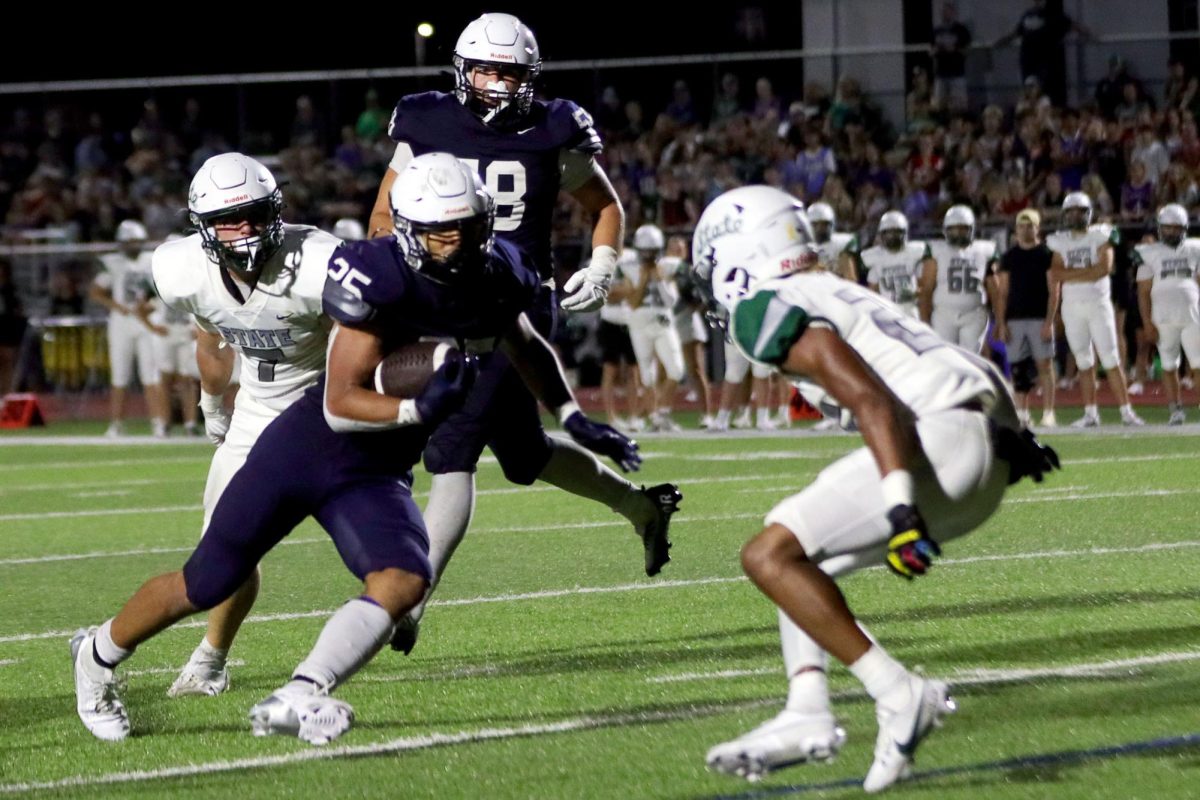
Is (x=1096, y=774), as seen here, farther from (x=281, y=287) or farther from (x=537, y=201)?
(x=537, y=201)

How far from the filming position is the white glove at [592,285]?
5.25 metres

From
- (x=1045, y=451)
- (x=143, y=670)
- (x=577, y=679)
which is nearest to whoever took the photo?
(x=1045, y=451)

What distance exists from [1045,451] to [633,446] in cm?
89

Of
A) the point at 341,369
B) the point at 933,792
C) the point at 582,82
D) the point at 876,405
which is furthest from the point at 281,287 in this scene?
the point at 582,82

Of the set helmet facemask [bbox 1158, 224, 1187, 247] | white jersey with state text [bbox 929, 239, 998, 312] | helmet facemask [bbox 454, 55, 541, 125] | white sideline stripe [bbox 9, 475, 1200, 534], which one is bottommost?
white sideline stripe [bbox 9, 475, 1200, 534]

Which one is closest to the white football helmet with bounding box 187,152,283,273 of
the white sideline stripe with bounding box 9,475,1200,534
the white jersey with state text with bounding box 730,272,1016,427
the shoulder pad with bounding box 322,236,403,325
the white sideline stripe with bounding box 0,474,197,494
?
the shoulder pad with bounding box 322,236,403,325

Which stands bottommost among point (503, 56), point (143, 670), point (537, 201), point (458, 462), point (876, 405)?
point (143, 670)

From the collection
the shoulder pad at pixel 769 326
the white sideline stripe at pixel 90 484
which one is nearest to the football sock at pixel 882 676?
the shoulder pad at pixel 769 326

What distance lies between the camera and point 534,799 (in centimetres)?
355

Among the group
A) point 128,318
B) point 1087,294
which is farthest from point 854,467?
point 128,318

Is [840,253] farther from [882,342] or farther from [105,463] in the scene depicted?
[882,342]

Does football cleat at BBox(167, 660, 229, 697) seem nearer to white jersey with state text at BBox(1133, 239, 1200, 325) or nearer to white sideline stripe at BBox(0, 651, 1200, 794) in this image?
white sideline stripe at BBox(0, 651, 1200, 794)

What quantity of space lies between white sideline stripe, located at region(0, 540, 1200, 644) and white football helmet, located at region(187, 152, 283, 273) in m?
1.87

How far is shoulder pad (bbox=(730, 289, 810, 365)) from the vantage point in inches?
138
